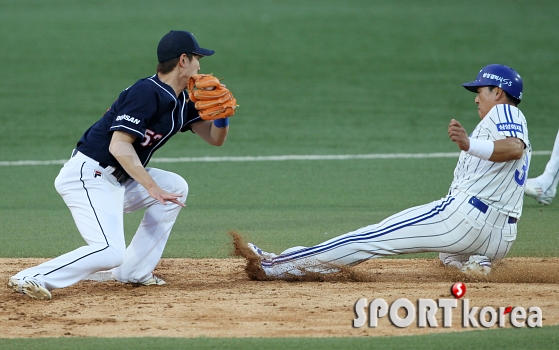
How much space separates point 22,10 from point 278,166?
13356 mm

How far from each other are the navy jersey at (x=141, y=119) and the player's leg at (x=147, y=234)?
280 millimetres

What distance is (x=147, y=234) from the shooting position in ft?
19.5

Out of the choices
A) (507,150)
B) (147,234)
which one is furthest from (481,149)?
(147,234)

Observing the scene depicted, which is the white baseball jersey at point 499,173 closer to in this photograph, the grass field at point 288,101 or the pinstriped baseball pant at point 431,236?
the pinstriped baseball pant at point 431,236

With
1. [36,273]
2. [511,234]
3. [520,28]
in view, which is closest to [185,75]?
[36,273]

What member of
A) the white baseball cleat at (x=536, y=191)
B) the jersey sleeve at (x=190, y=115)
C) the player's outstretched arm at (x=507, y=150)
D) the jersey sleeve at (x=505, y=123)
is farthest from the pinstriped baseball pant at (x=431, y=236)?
the white baseball cleat at (x=536, y=191)

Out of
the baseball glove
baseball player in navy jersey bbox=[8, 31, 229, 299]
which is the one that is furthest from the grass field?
the baseball glove

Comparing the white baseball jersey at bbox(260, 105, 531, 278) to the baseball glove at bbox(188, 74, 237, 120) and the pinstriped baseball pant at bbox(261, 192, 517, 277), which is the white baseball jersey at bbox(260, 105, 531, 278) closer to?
the pinstriped baseball pant at bbox(261, 192, 517, 277)

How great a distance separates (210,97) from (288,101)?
9288 mm

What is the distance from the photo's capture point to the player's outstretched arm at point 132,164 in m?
5.37

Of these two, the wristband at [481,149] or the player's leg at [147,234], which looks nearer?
the wristband at [481,149]

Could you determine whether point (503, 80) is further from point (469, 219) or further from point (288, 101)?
point (288, 101)

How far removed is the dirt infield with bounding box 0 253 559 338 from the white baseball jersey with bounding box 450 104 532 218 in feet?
1.90

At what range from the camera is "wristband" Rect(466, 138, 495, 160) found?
541cm
